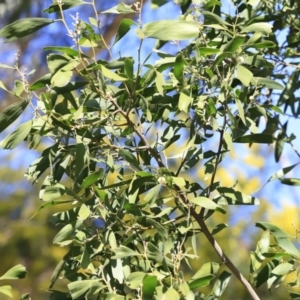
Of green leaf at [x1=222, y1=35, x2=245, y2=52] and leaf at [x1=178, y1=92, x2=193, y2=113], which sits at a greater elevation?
green leaf at [x1=222, y1=35, x2=245, y2=52]

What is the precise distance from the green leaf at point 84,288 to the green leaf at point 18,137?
13 cm

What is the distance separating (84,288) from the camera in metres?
0.47

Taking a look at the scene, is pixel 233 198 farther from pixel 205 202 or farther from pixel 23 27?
pixel 23 27

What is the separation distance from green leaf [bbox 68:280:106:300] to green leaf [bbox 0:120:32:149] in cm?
13

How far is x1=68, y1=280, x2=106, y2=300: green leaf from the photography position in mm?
462

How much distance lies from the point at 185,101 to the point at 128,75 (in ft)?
0.18

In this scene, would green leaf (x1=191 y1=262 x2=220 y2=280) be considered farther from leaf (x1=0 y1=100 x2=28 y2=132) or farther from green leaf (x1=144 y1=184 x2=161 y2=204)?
leaf (x1=0 y1=100 x2=28 y2=132)

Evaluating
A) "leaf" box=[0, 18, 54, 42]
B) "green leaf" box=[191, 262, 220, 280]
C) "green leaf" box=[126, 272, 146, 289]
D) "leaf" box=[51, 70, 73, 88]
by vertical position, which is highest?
"leaf" box=[0, 18, 54, 42]

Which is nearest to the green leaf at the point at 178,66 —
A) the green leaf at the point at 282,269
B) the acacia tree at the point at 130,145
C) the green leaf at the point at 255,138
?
the acacia tree at the point at 130,145

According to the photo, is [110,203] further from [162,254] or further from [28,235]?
[28,235]

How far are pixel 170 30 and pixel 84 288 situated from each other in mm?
223

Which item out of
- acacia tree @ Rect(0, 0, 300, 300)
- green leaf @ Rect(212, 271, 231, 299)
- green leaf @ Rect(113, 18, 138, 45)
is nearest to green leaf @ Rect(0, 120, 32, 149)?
acacia tree @ Rect(0, 0, 300, 300)

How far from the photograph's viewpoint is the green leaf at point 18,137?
1.55ft

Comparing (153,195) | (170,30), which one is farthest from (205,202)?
(170,30)
